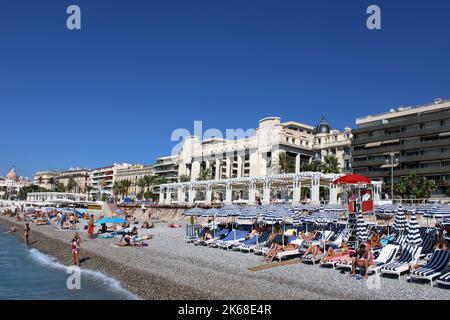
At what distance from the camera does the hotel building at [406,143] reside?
58969mm

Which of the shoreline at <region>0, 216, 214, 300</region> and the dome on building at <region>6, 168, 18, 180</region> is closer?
the shoreline at <region>0, 216, 214, 300</region>

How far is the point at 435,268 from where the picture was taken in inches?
463

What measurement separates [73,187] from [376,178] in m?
128

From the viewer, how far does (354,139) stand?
72.7 m

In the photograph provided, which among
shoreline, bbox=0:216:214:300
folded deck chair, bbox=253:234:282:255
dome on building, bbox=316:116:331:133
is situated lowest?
shoreline, bbox=0:216:214:300

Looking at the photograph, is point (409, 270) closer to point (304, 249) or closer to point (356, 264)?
point (356, 264)

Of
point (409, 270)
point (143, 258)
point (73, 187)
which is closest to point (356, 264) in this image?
point (409, 270)

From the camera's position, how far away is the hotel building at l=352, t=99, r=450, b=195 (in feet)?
193

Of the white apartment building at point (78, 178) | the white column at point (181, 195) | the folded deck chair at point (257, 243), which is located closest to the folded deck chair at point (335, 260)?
the folded deck chair at point (257, 243)

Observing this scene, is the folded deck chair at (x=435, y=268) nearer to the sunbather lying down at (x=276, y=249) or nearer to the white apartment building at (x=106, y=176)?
the sunbather lying down at (x=276, y=249)

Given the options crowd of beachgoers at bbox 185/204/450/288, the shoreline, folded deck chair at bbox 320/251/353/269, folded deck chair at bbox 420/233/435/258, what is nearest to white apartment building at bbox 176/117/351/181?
crowd of beachgoers at bbox 185/204/450/288

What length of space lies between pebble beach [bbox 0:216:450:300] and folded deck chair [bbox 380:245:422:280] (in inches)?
12.1

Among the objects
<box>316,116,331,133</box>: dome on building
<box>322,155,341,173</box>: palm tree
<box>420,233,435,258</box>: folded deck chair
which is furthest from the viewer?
<box>316,116,331,133</box>: dome on building

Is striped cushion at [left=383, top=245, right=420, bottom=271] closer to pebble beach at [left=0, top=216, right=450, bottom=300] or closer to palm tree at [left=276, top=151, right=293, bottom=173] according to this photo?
pebble beach at [left=0, top=216, right=450, bottom=300]
